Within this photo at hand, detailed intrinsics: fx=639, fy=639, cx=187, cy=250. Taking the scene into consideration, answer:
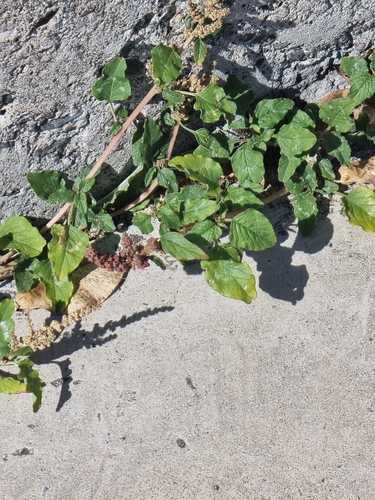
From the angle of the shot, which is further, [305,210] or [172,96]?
[305,210]

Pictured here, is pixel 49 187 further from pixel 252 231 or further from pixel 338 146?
pixel 338 146

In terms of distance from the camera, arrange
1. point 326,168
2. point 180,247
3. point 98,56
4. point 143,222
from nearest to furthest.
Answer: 1. point 98,56
2. point 180,247
3. point 143,222
4. point 326,168

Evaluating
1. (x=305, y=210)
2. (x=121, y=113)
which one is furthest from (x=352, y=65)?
(x=121, y=113)

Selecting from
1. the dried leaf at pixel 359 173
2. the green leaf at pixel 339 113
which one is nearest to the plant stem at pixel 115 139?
the green leaf at pixel 339 113

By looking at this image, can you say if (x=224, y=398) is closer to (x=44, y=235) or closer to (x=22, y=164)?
(x=44, y=235)

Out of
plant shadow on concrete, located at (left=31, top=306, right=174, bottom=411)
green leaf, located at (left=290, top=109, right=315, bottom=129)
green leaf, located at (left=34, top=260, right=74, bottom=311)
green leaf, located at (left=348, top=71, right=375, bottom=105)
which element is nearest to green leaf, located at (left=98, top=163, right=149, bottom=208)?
green leaf, located at (left=34, top=260, right=74, bottom=311)

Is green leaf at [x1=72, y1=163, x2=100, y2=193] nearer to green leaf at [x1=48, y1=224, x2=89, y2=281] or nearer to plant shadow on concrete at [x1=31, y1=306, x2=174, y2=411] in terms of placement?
green leaf at [x1=48, y1=224, x2=89, y2=281]

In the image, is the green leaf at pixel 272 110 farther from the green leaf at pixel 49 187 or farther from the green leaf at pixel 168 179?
the green leaf at pixel 49 187
